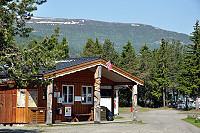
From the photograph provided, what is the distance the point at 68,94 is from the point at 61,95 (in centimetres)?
69

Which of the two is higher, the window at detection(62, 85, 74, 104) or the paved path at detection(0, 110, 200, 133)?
the window at detection(62, 85, 74, 104)

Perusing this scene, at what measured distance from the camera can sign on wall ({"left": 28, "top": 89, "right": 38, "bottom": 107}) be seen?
71.6 ft

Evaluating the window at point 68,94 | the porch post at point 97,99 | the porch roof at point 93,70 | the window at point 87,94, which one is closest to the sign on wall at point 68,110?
the window at point 68,94

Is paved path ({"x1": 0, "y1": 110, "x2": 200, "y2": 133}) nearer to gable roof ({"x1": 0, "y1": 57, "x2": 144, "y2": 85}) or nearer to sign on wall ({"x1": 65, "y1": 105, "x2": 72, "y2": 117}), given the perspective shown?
sign on wall ({"x1": 65, "y1": 105, "x2": 72, "y2": 117})

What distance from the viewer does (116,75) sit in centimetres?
2573

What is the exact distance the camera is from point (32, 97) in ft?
72.0

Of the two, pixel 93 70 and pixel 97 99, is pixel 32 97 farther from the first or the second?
pixel 93 70

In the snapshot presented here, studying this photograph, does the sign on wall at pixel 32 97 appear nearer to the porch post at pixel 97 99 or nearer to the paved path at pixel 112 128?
the paved path at pixel 112 128

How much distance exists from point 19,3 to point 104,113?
13693mm

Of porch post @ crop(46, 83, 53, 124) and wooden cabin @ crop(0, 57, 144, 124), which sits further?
wooden cabin @ crop(0, 57, 144, 124)

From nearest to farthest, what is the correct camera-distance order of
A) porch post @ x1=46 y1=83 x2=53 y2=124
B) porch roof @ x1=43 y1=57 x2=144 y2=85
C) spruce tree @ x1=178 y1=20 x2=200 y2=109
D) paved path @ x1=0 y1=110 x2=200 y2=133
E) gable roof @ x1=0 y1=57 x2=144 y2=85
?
paved path @ x1=0 y1=110 x2=200 y2=133 → porch post @ x1=46 y1=83 x2=53 y2=124 → gable roof @ x1=0 y1=57 x2=144 y2=85 → porch roof @ x1=43 y1=57 x2=144 y2=85 → spruce tree @ x1=178 y1=20 x2=200 y2=109

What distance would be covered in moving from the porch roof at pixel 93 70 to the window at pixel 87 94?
153cm

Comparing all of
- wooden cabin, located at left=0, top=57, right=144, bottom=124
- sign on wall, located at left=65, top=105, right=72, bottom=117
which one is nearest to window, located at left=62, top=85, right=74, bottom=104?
wooden cabin, located at left=0, top=57, right=144, bottom=124

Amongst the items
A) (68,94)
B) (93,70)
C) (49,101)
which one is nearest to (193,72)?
(93,70)
